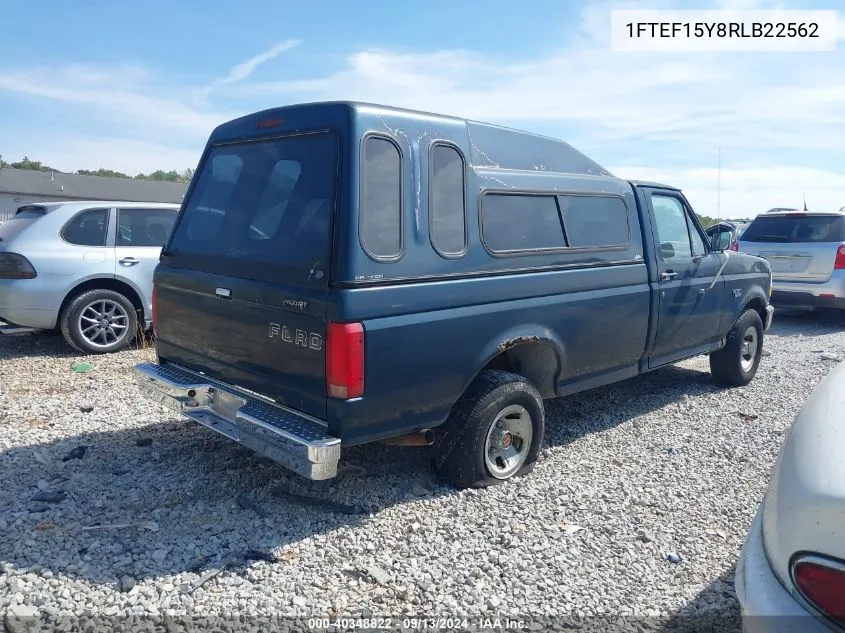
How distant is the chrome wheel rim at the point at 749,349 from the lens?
22.6ft

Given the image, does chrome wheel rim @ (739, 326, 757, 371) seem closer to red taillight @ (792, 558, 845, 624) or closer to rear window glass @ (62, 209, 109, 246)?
red taillight @ (792, 558, 845, 624)

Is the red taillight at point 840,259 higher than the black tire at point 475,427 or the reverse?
higher

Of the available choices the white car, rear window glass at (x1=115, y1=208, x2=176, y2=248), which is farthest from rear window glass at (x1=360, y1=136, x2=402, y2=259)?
rear window glass at (x1=115, y1=208, x2=176, y2=248)

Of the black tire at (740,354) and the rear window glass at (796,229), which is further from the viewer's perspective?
the rear window glass at (796,229)

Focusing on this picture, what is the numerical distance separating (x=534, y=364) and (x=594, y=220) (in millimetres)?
1222

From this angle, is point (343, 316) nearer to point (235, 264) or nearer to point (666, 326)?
point (235, 264)

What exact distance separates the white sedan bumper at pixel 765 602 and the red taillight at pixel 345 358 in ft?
6.12

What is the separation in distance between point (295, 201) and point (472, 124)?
48.9 inches

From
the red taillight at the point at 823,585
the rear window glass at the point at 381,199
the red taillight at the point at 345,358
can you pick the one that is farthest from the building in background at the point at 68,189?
the red taillight at the point at 823,585

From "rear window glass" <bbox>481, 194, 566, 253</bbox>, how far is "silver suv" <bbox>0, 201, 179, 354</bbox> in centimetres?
503

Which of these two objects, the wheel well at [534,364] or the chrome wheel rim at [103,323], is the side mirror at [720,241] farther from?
the chrome wheel rim at [103,323]

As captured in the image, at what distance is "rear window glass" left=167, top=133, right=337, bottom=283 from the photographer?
11.8 feet

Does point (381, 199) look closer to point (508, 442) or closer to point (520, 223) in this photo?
point (520, 223)

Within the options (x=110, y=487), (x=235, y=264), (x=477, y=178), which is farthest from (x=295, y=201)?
(x=110, y=487)
